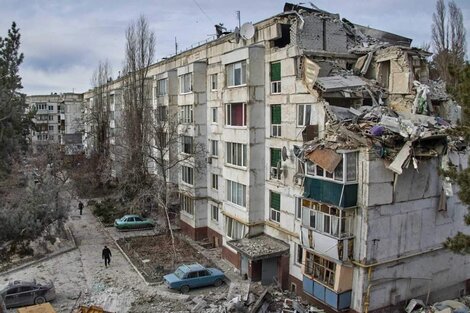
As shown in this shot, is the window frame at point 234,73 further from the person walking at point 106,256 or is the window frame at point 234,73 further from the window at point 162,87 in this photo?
the person walking at point 106,256

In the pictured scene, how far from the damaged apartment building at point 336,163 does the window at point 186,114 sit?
361 cm

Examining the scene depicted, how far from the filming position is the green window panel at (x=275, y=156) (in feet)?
78.1

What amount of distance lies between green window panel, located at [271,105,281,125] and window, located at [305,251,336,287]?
25.1 ft

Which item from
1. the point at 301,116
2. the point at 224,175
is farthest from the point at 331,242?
the point at 224,175

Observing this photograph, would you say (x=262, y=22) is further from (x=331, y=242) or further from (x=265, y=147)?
(x=331, y=242)

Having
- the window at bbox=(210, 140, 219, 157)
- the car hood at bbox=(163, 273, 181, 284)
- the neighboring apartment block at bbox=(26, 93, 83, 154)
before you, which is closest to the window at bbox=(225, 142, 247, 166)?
the window at bbox=(210, 140, 219, 157)

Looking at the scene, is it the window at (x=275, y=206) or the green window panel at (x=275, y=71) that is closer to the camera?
the green window panel at (x=275, y=71)

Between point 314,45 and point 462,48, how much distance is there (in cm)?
2245

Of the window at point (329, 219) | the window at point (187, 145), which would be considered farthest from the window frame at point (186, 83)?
the window at point (329, 219)

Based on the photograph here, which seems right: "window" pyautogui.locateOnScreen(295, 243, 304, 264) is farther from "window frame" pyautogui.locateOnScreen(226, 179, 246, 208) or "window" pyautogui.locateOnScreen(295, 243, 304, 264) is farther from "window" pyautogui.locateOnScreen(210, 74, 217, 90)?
"window" pyautogui.locateOnScreen(210, 74, 217, 90)

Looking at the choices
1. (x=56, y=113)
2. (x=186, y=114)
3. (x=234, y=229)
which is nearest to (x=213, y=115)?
(x=186, y=114)

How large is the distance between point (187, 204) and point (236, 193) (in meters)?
8.26

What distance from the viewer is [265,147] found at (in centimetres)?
2477

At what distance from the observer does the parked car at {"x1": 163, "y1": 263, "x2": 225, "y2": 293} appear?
2289 cm
